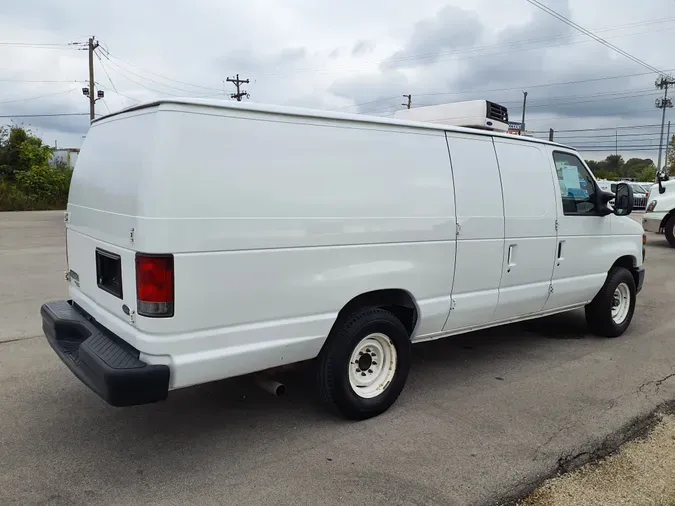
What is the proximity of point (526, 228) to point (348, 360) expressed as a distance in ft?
7.24

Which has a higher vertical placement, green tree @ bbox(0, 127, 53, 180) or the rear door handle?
green tree @ bbox(0, 127, 53, 180)

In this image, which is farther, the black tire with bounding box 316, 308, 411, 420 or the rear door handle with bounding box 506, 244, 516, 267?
the rear door handle with bounding box 506, 244, 516, 267

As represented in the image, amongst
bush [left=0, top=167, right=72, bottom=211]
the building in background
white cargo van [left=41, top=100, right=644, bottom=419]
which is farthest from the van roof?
the building in background

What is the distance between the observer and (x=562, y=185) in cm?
548

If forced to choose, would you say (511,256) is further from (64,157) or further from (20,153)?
(64,157)

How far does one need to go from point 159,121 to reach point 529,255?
3.47m

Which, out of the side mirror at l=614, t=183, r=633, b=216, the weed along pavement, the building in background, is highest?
the building in background

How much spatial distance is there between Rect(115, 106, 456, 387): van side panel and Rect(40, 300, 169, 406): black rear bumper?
11 cm

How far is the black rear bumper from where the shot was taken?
3066mm

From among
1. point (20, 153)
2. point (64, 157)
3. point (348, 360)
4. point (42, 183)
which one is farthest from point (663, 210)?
point (64, 157)

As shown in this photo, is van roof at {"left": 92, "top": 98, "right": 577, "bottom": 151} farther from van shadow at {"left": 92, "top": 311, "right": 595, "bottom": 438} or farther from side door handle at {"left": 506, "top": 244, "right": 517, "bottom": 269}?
van shadow at {"left": 92, "top": 311, "right": 595, "bottom": 438}

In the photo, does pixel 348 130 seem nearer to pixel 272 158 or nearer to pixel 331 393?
pixel 272 158

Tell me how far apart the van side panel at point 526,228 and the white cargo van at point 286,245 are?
0.02 meters

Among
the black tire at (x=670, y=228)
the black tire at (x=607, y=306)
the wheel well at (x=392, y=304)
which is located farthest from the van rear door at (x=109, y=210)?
the black tire at (x=670, y=228)
